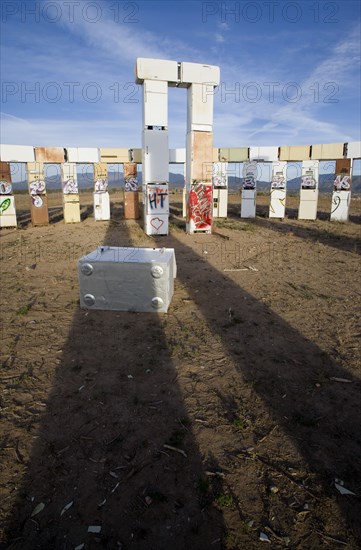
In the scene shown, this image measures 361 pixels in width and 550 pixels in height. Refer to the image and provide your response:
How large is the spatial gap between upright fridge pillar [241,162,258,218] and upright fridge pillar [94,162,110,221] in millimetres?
8884

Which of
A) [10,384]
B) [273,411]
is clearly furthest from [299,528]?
[10,384]

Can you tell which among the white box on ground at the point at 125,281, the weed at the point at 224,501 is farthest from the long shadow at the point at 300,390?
the white box on ground at the point at 125,281

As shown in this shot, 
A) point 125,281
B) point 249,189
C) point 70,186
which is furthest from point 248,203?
point 125,281

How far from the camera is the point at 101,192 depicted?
68.8 ft

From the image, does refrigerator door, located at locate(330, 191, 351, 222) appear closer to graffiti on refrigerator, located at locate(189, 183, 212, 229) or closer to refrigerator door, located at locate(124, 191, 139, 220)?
graffiti on refrigerator, located at locate(189, 183, 212, 229)

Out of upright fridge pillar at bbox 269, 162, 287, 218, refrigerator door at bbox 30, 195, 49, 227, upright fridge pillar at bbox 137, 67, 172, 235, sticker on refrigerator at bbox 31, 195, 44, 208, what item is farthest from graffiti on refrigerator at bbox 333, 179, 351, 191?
sticker on refrigerator at bbox 31, 195, 44, 208

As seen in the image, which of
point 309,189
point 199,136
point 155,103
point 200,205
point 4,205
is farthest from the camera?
point 309,189

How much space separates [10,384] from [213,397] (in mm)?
2682

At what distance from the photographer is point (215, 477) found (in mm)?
3072

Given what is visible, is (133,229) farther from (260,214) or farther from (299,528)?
(299,528)

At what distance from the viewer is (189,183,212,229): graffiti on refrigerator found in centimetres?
1520

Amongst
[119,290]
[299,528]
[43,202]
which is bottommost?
[299,528]

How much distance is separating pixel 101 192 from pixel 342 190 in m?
14.8

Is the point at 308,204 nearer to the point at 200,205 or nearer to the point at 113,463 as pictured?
the point at 200,205
